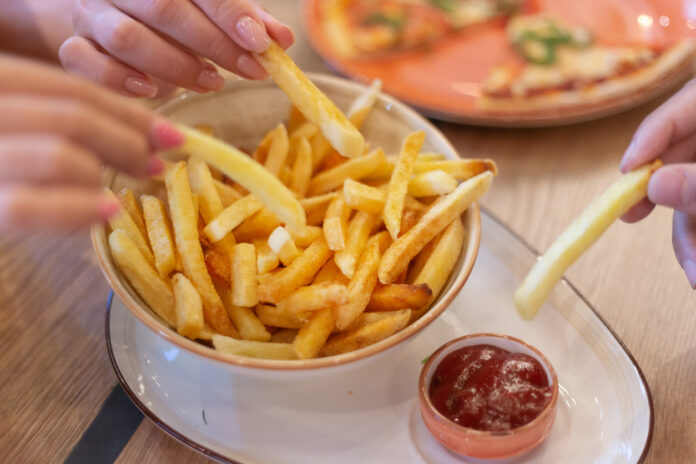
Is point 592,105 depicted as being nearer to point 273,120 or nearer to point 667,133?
point 667,133

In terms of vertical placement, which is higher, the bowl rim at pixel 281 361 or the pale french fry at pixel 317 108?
the pale french fry at pixel 317 108

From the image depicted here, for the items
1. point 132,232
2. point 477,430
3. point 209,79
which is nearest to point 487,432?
point 477,430

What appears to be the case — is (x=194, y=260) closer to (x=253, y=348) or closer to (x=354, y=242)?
(x=253, y=348)

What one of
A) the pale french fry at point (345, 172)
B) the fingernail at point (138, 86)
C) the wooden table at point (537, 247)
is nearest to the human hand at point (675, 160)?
the wooden table at point (537, 247)

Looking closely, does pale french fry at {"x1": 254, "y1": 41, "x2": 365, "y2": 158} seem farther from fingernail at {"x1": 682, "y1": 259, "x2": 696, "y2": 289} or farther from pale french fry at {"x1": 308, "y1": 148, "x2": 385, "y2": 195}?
fingernail at {"x1": 682, "y1": 259, "x2": 696, "y2": 289}

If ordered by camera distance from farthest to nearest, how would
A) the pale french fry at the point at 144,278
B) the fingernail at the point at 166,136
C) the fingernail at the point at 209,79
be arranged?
the fingernail at the point at 209,79, the pale french fry at the point at 144,278, the fingernail at the point at 166,136

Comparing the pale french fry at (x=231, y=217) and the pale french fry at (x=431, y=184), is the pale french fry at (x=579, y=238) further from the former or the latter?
the pale french fry at (x=231, y=217)

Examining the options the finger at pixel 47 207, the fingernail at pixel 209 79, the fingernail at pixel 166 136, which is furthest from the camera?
the fingernail at pixel 209 79
